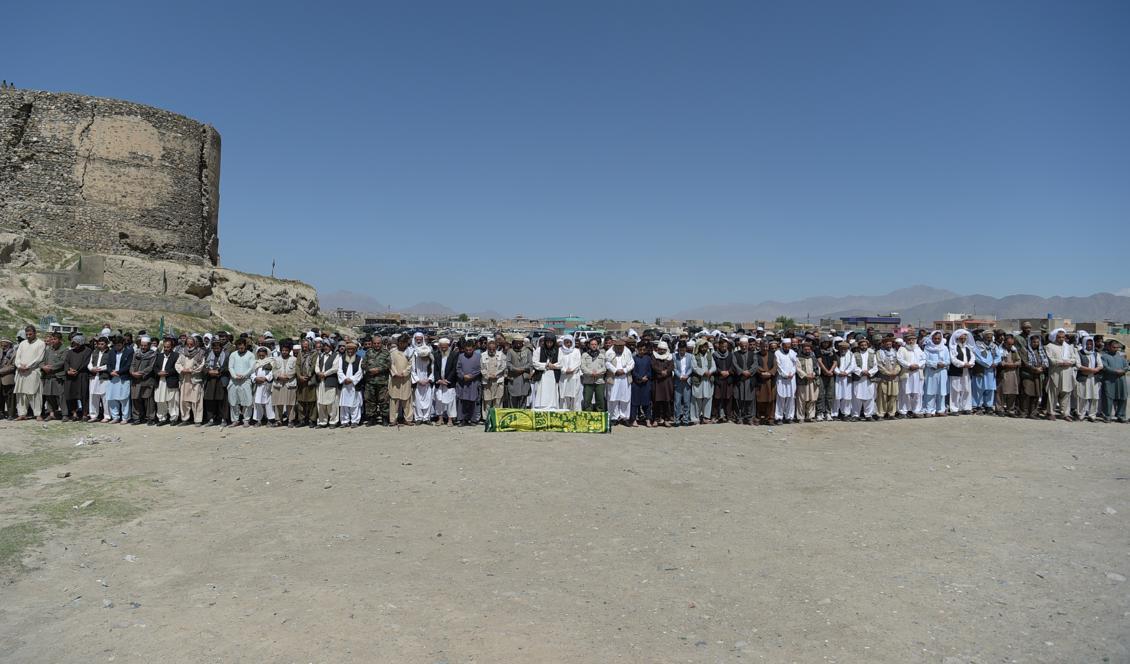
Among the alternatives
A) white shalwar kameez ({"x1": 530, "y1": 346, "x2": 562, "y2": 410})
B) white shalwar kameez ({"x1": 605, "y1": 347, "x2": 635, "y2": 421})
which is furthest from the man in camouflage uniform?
white shalwar kameez ({"x1": 605, "y1": 347, "x2": 635, "y2": 421})

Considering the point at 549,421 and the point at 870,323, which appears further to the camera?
the point at 870,323

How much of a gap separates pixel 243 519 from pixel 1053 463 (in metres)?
8.40

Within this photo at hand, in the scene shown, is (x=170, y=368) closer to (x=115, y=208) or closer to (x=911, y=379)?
(x=911, y=379)

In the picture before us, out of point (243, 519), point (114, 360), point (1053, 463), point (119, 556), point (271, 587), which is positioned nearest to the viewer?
point (271, 587)

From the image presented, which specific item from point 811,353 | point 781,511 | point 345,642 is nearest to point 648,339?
point 811,353

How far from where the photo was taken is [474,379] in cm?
991

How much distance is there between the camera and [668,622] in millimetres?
3748

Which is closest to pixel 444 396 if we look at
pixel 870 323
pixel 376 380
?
pixel 376 380

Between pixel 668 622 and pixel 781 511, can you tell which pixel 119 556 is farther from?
pixel 781 511

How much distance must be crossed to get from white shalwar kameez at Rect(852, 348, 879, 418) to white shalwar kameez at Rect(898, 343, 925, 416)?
51 cm

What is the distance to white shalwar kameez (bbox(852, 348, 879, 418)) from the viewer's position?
419 inches

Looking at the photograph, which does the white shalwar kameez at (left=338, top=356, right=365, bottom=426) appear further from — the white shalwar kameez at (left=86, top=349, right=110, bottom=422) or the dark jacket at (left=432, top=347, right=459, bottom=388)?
the white shalwar kameez at (left=86, top=349, right=110, bottom=422)

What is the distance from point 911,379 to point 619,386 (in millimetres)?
4865

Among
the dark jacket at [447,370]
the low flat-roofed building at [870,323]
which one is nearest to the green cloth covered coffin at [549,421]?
the dark jacket at [447,370]
